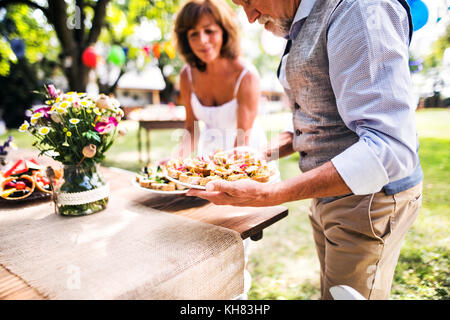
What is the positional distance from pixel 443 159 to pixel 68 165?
298 inches

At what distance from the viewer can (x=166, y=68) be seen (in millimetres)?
23328

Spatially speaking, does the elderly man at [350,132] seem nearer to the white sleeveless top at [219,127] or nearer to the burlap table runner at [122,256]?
the burlap table runner at [122,256]

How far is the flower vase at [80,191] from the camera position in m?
1.23

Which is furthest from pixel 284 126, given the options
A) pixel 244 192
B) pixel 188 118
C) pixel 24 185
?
pixel 24 185

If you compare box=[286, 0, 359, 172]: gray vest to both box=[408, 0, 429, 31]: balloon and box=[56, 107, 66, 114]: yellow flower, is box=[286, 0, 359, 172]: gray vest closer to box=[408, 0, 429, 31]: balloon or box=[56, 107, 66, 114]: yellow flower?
box=[408, 0, 429, 31]: balloon

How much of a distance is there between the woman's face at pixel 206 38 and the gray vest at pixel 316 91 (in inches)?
48.1

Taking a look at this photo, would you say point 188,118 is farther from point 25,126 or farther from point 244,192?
point 244,192

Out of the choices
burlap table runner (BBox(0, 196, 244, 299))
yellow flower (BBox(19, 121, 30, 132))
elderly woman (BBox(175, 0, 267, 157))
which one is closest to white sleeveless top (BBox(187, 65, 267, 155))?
elderly woman (BBox(175, 0, 267, 157))

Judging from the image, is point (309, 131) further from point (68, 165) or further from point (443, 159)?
point (443, 159)

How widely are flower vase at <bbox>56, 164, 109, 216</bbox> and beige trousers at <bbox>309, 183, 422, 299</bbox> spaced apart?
102 cm

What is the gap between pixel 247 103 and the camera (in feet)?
7.45

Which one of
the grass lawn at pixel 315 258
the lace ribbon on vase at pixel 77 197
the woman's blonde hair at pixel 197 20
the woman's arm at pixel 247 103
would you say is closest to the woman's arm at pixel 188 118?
the woman's blonde hair at pixel 197 20

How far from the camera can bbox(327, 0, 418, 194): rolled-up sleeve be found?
31.3 inches
